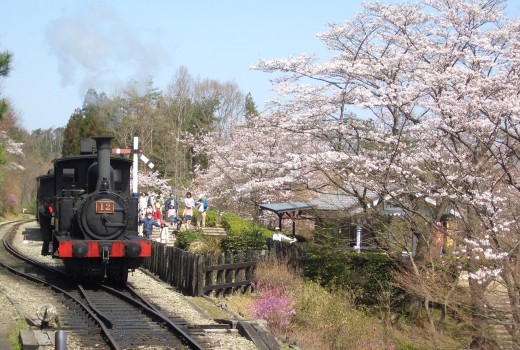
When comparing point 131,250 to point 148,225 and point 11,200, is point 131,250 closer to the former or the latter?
point 148,225

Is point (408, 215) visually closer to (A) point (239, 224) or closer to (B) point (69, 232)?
(B) point (69, 232)

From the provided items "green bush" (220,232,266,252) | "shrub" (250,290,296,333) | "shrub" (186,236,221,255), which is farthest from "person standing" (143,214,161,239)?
"shrub" (250,290,296,333)

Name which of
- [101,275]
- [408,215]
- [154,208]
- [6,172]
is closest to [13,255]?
[154,208]

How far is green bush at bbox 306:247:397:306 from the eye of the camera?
19.6m

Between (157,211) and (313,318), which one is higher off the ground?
(157,211)

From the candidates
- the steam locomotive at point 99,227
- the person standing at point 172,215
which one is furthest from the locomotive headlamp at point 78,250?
the person standing at point 172,215

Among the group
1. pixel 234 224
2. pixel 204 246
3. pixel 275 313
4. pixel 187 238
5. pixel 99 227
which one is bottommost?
pixel 275 313

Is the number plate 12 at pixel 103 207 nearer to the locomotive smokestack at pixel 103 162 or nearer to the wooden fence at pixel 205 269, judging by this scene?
the locomotive smokestack at pixel 103 162

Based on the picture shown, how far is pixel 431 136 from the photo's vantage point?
1558cm

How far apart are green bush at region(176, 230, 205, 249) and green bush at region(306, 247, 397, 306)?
3.49m

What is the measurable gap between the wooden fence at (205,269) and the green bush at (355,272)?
4.89 feet

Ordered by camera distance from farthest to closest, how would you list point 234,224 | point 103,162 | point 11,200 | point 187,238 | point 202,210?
point 11,200 → point 234,224 → point 202,210 → point 187,238 → point 103,162

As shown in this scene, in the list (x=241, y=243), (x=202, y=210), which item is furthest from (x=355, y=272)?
(x=202, y=210)

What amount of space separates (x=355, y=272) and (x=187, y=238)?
5.16m
